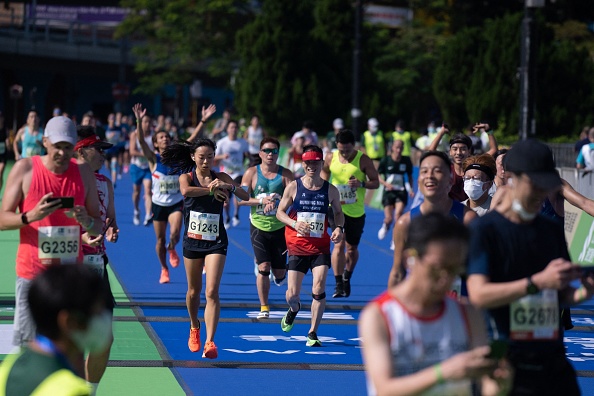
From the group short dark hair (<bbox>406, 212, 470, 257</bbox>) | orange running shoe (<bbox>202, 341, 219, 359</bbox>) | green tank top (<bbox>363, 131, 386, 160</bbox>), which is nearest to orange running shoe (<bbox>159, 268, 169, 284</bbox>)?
orange running shoe (<bbox>202, 341, 219, 359</bbox>)

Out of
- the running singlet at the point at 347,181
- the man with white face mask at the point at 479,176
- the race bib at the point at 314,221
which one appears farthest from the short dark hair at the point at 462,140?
the running singlet at the point at 347,181

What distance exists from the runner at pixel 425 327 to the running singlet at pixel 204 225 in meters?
5.86

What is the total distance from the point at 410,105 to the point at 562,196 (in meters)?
41.4

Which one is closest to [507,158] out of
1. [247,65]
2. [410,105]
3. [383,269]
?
[383,269]

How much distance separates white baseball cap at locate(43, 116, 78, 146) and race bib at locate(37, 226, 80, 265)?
0.52 metres

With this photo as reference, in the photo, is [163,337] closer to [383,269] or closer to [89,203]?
[89,203]

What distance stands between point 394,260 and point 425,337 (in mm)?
2810

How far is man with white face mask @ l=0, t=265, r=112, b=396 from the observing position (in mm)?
3992

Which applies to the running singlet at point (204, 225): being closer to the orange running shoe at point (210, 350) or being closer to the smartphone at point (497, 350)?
the orange running shoe at point (210, 350)

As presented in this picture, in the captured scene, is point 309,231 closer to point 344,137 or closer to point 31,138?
point 344,137

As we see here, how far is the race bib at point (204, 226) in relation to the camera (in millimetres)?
10641

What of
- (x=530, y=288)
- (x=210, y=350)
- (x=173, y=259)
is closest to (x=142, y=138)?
(x=173, y=259)

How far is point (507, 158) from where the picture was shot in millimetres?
5582

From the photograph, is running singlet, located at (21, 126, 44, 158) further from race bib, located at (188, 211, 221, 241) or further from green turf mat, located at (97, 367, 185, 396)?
green turf mat, located at (97, 367, 185, 396)
